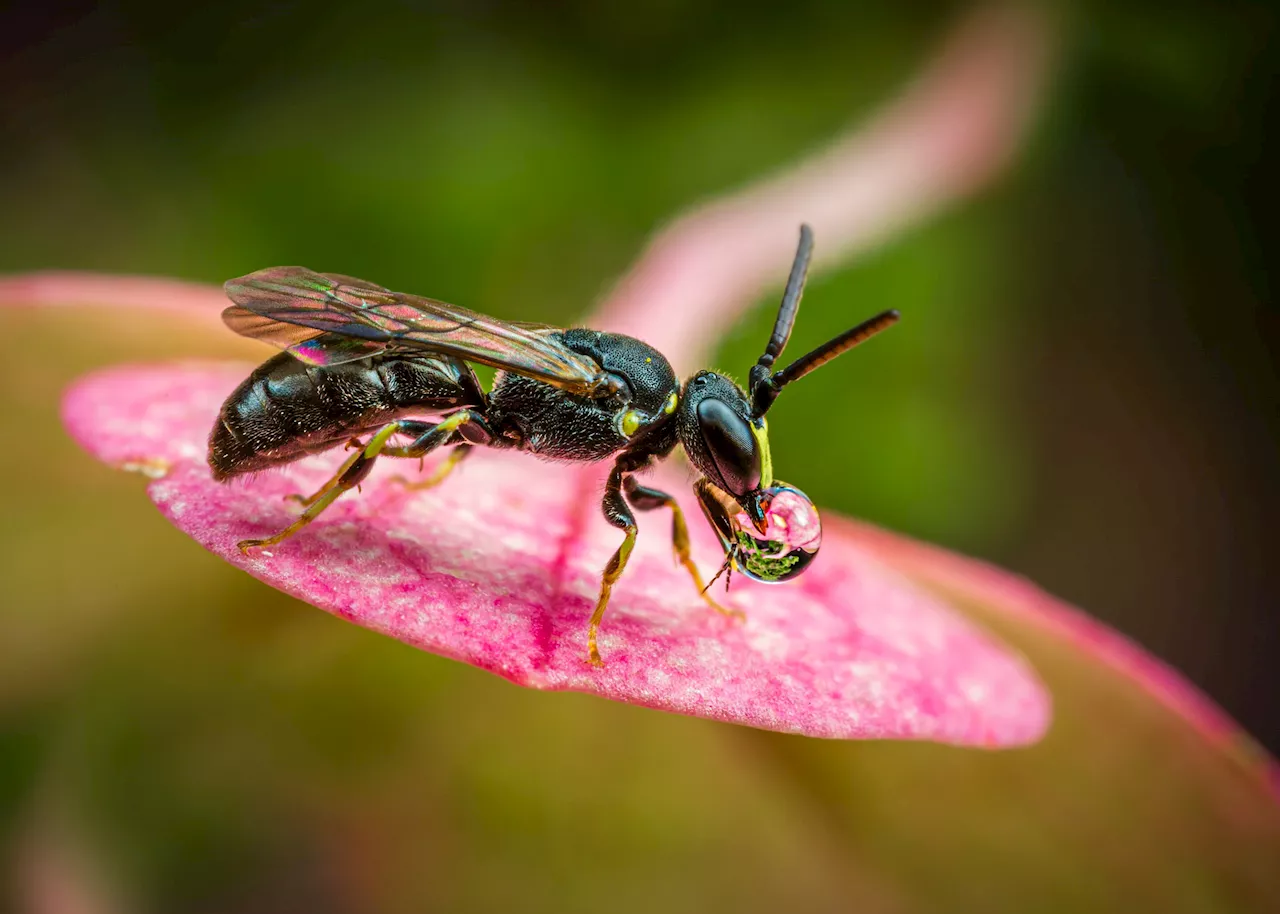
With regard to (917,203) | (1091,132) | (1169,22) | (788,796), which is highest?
(1169,22)

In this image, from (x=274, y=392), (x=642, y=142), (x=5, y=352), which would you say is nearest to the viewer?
(x=274, y=392)

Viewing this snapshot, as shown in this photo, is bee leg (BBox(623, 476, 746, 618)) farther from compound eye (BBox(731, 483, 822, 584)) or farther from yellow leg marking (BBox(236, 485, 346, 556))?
yellow leg marking (BBox(236, 485, 346, 556))

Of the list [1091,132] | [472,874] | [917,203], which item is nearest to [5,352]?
[472,874]

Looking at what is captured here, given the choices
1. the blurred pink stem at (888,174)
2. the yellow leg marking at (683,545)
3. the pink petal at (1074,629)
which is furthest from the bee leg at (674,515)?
the blurred pink stem at (888,174)

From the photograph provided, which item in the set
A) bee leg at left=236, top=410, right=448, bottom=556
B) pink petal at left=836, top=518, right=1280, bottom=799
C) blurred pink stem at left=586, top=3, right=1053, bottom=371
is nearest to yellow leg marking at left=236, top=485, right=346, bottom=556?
bee leg at left=236, top=410, right=448, bottom=556

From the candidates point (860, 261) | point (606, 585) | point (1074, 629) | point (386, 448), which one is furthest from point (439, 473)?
point (860, 261)

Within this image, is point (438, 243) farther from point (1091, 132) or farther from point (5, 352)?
point (1091, 132)

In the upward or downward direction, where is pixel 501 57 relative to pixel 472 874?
upward
